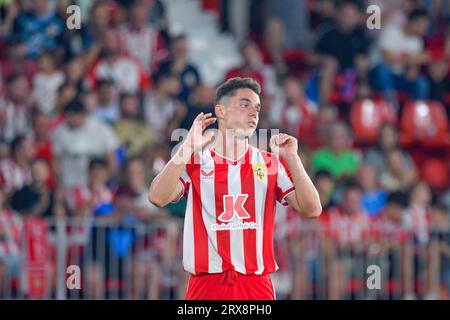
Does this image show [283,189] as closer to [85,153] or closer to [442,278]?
[442,278]

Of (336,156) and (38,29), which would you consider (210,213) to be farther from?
(38,29)

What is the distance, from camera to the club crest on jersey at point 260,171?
837cm

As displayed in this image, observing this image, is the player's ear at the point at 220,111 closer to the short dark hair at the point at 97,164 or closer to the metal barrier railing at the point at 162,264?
the metal barrier railing at the point at 162,264

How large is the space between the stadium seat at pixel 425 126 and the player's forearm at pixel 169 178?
337 inches

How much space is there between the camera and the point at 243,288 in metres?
8.25

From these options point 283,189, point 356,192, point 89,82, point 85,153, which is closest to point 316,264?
point 356,192

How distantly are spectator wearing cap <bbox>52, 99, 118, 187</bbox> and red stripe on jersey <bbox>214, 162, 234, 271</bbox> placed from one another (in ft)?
21.6

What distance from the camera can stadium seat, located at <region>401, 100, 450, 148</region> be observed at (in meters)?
16.3

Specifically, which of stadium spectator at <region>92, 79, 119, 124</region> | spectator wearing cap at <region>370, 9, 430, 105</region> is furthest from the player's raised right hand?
spectator wearing cap at <region>370, 9, 430, 105</region>

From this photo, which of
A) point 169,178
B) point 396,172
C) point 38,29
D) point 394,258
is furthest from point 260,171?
point 38,29

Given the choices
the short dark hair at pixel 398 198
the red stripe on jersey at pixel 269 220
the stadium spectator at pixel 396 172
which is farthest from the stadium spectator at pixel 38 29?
the red stripe on jersey at pixel 269 220

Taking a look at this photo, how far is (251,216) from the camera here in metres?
8.27

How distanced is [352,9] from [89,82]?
12.9 feet

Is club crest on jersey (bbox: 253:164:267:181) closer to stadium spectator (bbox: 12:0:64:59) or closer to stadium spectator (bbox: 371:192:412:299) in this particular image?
stadium spectator (bbox: 371:192:412:299)
